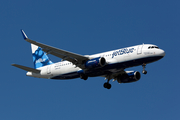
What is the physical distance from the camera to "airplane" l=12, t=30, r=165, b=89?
137ft

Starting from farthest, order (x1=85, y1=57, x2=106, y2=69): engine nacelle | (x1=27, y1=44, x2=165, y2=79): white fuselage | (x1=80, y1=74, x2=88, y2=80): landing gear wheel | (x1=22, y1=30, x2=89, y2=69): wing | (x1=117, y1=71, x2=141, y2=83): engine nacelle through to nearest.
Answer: (x1=117, y1=71, x2=141, y2=83): engine nacelle → (x1=80, y1=74, x2=88, y2=80): landing gear wheel → (x1=85, y1=57, x2=106, y2=69): engine nacelle → (x1=27, y1=44, x2=165, y2=79): white fuselage → (x1=22, y1=30, x2=89, y2=69): wing

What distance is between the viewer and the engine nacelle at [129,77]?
4888 centimetres

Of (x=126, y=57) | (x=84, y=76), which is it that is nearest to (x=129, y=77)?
(x=126, y=57)

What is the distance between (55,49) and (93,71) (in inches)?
263

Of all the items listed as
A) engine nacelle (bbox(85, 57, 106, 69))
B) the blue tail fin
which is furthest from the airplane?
the blue tail fin

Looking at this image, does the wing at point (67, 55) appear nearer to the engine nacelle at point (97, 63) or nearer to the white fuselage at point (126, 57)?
the white fuselage at point (126, 57)

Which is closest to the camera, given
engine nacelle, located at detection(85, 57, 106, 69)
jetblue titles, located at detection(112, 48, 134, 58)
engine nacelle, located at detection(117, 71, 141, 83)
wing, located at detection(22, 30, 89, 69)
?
wing, located at detection(22, 30, 89, 69)

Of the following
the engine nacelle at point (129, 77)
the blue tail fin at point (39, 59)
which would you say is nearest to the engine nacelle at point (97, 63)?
the engine nacelle at point (129, 77)

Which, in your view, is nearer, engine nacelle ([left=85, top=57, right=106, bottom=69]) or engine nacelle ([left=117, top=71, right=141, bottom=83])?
engine nacelle ([left=85, top=57, right=106, bottom=69])

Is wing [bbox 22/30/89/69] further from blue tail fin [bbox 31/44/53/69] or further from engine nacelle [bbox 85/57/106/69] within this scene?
blue tail fin [bbox 31/44/53/69]

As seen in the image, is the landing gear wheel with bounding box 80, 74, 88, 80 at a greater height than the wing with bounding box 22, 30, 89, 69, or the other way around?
the wing with bounding box 22, 30, 89, 69

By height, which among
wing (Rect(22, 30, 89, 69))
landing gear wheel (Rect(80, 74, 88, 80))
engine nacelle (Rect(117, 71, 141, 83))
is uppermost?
wing (Rect(22, 30, 89, 69))

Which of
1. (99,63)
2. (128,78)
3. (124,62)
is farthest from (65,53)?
(128,78)

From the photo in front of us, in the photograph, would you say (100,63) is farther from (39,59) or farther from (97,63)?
(39,59)
